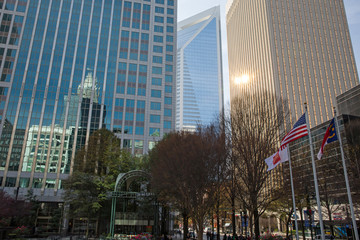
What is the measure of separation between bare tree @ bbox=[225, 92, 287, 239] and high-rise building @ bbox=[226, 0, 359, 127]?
221ft

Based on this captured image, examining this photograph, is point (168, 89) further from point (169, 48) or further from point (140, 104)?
point (169, 48)

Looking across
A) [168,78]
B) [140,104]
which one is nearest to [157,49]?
[168,78]

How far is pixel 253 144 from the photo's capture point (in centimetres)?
2939

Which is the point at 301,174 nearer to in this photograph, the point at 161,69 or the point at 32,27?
the point at 161,69

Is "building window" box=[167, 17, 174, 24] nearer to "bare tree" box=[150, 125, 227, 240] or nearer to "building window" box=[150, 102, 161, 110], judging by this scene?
"building window" box=[150, 102, 161, 110]

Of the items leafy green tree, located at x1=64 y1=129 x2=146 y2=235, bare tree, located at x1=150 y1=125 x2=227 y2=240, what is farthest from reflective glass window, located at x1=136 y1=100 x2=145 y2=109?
bare tree, located at x1=150 y1=125 x2=227 y2=240

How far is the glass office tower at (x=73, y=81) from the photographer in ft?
223

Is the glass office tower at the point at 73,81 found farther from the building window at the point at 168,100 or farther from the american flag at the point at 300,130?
the american flag at the point at 300,130

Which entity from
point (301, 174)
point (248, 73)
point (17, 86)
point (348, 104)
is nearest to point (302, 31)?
point (248, 73)

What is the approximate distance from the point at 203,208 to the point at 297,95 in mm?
85658

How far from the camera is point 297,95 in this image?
10206 cm

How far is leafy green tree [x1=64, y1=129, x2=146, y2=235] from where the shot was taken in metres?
39.4

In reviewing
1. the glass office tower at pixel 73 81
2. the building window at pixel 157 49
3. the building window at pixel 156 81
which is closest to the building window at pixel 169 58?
the glass office tower at pixel 73 81

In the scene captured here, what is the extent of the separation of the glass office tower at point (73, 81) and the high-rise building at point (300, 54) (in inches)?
1403
